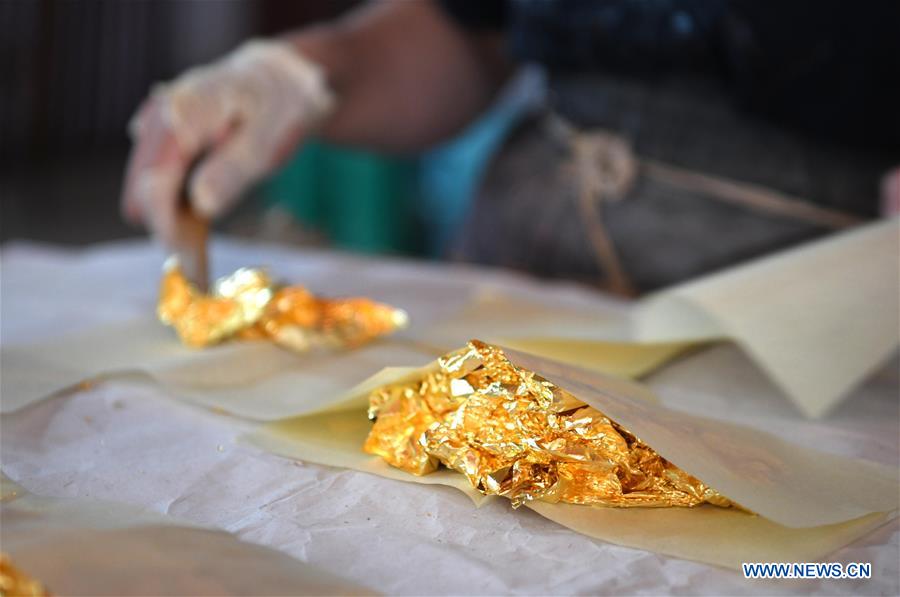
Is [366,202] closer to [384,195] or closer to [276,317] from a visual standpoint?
[384,195]

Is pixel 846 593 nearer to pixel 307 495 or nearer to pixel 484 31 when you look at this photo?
pixel 307 495

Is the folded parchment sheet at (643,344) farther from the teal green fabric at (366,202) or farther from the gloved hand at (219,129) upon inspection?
the teal green fabric at (366,202)

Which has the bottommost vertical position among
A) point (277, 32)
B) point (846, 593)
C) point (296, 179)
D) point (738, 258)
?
point (846, 593)

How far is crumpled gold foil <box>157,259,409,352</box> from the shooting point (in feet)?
2.15

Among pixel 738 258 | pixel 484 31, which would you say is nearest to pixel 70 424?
pixel 738 258

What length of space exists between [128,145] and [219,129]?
15.9ft

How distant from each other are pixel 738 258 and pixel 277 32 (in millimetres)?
4181

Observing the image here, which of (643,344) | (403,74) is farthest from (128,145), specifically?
(643,344)

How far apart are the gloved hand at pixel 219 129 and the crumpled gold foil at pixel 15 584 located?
0.59m

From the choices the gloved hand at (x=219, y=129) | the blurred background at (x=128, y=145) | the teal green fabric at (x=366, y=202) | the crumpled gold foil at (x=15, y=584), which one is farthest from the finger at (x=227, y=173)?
the teal green fabric at (x=366, y=202)

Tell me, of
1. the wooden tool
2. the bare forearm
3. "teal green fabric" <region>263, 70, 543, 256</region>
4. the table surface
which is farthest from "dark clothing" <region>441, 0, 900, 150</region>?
"teal green fabric" <region>263, 70, 543, 256</region>

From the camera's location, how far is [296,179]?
3186 mm

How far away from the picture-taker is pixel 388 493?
0.44 metres

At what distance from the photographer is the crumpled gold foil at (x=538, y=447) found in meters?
0.42
